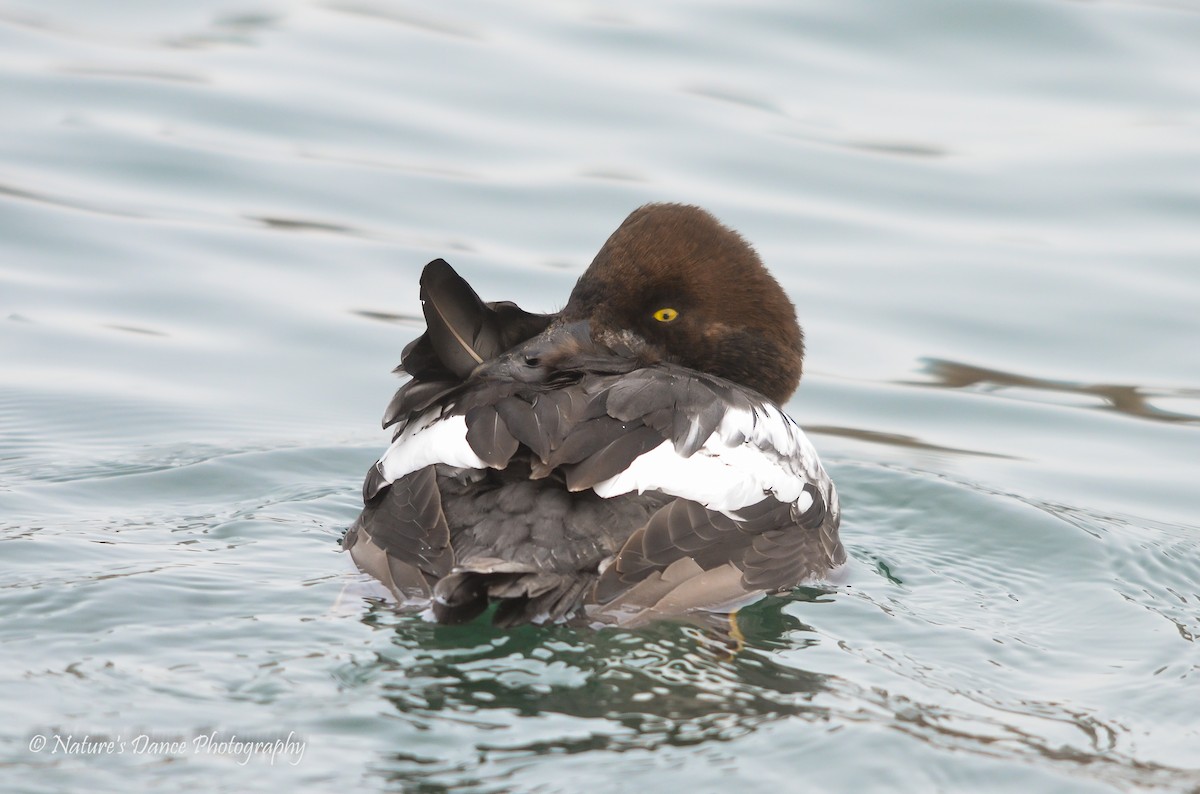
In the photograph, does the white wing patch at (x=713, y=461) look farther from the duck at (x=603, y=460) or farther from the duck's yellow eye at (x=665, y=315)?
the duck's yellow eye at (x=665, y=315)

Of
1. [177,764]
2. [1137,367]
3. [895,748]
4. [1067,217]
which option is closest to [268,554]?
[177,764]

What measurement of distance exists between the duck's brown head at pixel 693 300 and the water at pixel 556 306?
3.43ft

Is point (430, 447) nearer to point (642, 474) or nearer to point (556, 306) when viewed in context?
point (642, 474)

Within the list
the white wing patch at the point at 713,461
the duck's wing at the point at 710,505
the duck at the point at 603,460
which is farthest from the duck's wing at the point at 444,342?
the duck's wing at the point at 710,505

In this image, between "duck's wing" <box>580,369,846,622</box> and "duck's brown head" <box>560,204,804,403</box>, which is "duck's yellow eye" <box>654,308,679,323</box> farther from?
"duck's wing" <box>580,369,846,622</box>

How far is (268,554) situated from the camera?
618 cm

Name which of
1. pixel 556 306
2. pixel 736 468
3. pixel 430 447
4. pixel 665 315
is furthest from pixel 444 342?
pixel 556 306

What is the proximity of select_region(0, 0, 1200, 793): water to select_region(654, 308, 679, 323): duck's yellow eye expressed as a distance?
1.32 metres

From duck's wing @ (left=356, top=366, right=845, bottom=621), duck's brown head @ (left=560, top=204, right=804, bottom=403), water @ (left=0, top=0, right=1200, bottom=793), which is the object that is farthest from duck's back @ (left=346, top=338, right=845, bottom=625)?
duck's brown head @ (left=560, top=204, right=804, bottom=403)

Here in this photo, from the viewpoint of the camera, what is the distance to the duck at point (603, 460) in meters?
5.29

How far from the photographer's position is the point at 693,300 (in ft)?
21.7

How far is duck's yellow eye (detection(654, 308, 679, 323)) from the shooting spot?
6.59 m

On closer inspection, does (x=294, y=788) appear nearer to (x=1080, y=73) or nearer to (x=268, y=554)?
(x=268, y=554)

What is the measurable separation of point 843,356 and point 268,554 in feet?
15.7
